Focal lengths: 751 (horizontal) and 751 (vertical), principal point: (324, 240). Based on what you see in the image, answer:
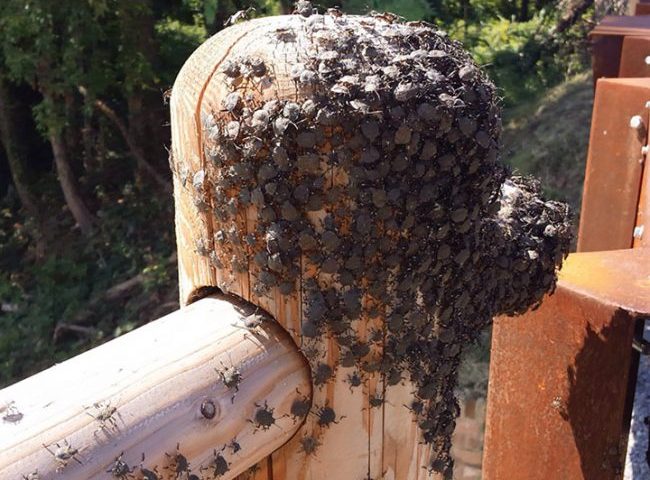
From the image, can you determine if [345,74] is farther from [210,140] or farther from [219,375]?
[219,375]

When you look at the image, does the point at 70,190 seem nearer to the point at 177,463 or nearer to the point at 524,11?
the point at 524,11

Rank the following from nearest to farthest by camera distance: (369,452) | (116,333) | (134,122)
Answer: (369,452) < (116,333) < (134,122)

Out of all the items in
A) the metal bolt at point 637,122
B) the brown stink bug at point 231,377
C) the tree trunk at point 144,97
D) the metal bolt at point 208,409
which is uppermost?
the metal bolt at point 637,122

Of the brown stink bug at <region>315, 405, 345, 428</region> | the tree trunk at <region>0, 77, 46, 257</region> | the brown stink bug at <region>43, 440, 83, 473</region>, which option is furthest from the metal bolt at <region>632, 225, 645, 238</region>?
the tree trunk at <region>0, 77, 46, 257</region>

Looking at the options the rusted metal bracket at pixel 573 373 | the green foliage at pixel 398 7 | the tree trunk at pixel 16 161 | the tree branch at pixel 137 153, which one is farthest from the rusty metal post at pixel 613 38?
the tree trunk at pixel 16 161

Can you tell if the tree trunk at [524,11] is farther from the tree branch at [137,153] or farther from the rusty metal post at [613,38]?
the rusty metal post at [613,38]

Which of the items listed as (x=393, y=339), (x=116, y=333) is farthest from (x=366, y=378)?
(x=116, y=333)

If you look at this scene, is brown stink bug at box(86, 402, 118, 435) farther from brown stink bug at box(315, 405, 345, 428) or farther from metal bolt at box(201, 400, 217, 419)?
brown stink bug at box(315, 405, 345, 428)
